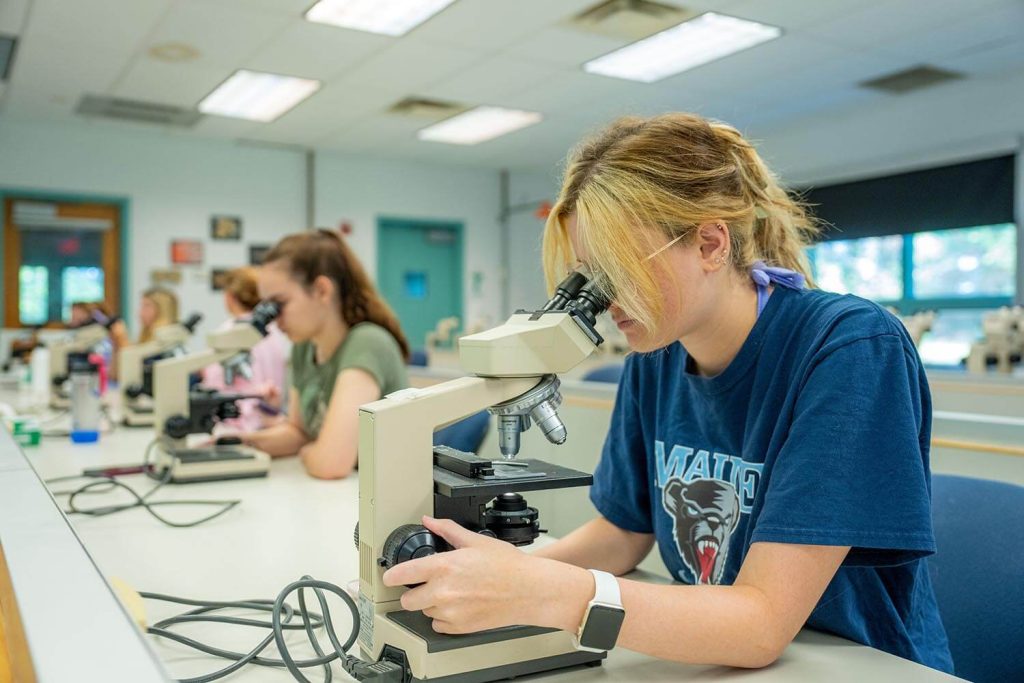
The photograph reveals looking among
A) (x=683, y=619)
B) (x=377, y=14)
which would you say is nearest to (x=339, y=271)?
(x=683, y=619)

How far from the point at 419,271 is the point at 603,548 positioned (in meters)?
7.02

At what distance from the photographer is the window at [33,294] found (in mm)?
6426

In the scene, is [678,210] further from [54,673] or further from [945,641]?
[54,673]

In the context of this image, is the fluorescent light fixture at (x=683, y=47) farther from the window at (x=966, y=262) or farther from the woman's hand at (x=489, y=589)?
the woman's hand at (x=489, y=589)

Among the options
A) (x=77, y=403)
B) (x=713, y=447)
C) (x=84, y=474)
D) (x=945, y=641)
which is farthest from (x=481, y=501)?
(x=77, y=403)

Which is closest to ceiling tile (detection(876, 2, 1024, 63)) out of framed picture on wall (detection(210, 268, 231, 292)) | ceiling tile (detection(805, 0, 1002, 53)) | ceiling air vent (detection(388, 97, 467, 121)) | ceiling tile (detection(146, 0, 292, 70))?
ceiling tile (detection(805, 0, 1002, 53))

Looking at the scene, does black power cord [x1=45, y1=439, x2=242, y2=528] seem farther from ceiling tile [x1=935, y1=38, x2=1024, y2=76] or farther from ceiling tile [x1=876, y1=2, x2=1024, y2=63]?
ceiling tile [x1=935, y1=38, x2=1024, y2=76]

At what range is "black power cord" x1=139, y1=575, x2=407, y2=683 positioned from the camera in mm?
760

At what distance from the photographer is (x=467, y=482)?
76 cm

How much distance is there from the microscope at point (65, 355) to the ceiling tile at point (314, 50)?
1.76 m

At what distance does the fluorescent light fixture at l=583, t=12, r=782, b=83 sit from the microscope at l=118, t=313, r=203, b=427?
287cm

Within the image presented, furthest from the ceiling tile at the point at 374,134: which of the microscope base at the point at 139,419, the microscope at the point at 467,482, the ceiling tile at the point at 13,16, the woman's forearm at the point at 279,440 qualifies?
the microscope at the point at 467,482

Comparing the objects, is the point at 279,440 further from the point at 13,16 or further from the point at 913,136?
the point at 913,136

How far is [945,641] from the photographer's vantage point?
37.3 inches
